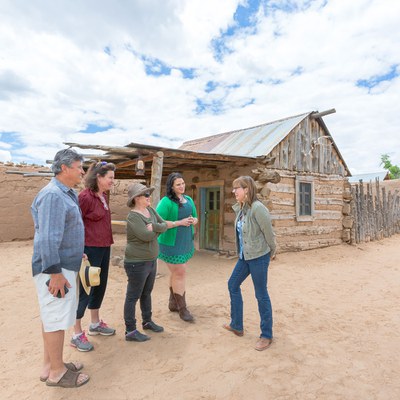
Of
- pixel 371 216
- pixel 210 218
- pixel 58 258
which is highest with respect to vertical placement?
pixel 58 258

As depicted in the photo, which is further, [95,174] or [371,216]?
[371,216]

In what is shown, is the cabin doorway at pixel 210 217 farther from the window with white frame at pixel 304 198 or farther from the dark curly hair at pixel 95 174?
the dark curly hair at pixel 95 174

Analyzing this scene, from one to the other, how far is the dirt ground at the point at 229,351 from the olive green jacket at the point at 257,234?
3.36ft

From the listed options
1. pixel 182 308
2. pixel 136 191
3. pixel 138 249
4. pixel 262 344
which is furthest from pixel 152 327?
pixel 136 191

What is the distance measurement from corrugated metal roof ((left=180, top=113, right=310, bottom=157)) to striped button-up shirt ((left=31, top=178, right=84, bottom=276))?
6103mm

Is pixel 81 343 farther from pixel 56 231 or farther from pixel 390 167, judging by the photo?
pixel 390 167

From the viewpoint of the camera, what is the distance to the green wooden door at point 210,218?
9234 mm

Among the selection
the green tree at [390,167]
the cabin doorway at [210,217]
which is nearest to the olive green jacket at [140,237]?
the cabin doorway at [210,217]

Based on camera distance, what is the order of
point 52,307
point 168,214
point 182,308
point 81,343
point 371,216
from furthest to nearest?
1. point 371,216
2. point 182,308
3. point 168,214
4. point 81,343
5. point 52,307

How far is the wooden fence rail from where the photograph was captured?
36.0ft

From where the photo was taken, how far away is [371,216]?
11875 mm

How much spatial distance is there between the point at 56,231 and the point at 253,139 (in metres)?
8.15

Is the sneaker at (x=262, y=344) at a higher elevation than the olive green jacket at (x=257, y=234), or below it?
below

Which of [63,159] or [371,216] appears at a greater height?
[63,159]
